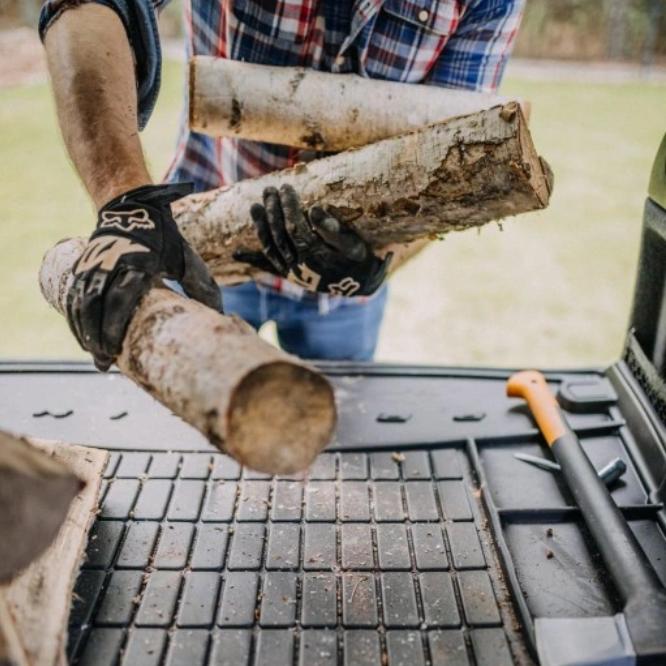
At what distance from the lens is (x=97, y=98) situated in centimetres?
117

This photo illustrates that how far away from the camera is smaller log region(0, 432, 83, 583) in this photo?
25.4 inches

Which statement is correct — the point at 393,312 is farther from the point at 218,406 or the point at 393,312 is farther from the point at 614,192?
the point at 218,406

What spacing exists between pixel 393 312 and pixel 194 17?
254cm

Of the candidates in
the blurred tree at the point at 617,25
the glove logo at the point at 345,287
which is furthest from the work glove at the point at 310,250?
the blurred tree at the point at 617,25

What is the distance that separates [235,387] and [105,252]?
327 mm

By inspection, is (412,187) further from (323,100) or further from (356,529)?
(356,529)

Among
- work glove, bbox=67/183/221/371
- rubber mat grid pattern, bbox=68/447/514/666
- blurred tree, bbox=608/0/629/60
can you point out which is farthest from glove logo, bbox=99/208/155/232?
blurred tree, bbox=608/0/629/60

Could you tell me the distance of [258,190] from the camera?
1.32 m

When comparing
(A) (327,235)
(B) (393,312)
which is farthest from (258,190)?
(B) (393,312)

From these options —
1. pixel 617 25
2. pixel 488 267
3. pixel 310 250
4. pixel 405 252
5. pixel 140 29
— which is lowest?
pixel 488 267

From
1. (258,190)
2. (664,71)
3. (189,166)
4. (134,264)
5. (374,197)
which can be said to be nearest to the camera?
(134,264)

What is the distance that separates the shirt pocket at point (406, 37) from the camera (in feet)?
4.56

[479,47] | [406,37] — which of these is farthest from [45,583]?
[479,47]

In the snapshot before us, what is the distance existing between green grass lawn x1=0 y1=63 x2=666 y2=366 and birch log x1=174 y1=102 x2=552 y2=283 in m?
1.93
